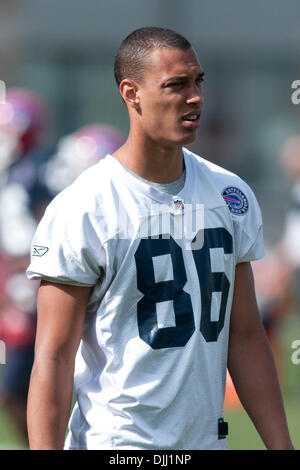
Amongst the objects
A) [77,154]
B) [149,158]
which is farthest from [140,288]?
[77,154]

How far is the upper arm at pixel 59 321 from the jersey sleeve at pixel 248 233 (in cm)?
56

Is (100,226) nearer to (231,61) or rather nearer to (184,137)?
(184,137)

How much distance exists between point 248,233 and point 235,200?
0.38 ft

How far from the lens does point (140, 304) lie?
3320 millimetres

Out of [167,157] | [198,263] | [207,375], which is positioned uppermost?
[167,157]

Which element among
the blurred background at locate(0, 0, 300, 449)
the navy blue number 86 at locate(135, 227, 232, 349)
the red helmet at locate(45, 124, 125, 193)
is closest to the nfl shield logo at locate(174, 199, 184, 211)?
the navy blue number 86 at locate(135, 227, 232, 349)

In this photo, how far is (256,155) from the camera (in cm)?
2114

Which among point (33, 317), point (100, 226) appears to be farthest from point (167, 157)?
point (33, 317)

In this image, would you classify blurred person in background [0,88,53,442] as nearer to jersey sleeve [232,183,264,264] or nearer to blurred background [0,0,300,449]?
jersey sleeve [232,183,264,264]

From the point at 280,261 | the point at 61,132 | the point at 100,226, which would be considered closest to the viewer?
the point at 100,226

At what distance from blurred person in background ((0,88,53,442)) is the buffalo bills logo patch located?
2.90 m

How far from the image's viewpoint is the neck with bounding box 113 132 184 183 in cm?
343

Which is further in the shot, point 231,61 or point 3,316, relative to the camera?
point 231,61

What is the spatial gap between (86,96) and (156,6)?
224 cm
